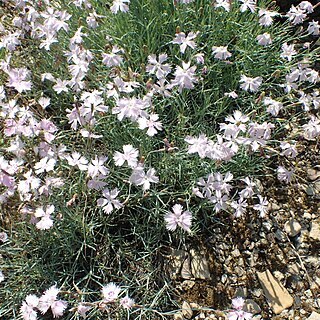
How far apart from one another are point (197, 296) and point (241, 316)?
43 centimetres

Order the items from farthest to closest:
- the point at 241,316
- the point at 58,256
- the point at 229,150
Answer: the point at 58,256, the point at 229,150, the point at 241,316

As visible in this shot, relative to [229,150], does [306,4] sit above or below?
above

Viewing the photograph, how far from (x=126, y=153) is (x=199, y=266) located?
783 millimetres

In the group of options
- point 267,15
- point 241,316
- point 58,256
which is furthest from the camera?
point 267,15

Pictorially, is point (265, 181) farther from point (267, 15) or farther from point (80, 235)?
point (80, 235)

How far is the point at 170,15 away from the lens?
2.88 metres

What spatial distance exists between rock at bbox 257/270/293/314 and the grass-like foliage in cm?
34

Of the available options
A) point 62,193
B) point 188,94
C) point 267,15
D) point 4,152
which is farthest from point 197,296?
point 267,15

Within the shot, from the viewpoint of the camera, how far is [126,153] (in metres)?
2.16

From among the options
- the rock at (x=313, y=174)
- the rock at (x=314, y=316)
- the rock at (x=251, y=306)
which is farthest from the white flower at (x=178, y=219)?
the rock at (x=313, y=174)

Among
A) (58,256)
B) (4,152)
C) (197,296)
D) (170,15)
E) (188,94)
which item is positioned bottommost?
(197,296)

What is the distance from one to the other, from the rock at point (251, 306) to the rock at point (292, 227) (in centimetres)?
45

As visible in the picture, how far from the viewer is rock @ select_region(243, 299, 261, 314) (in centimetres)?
242

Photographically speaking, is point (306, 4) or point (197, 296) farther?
point (306, 4)
